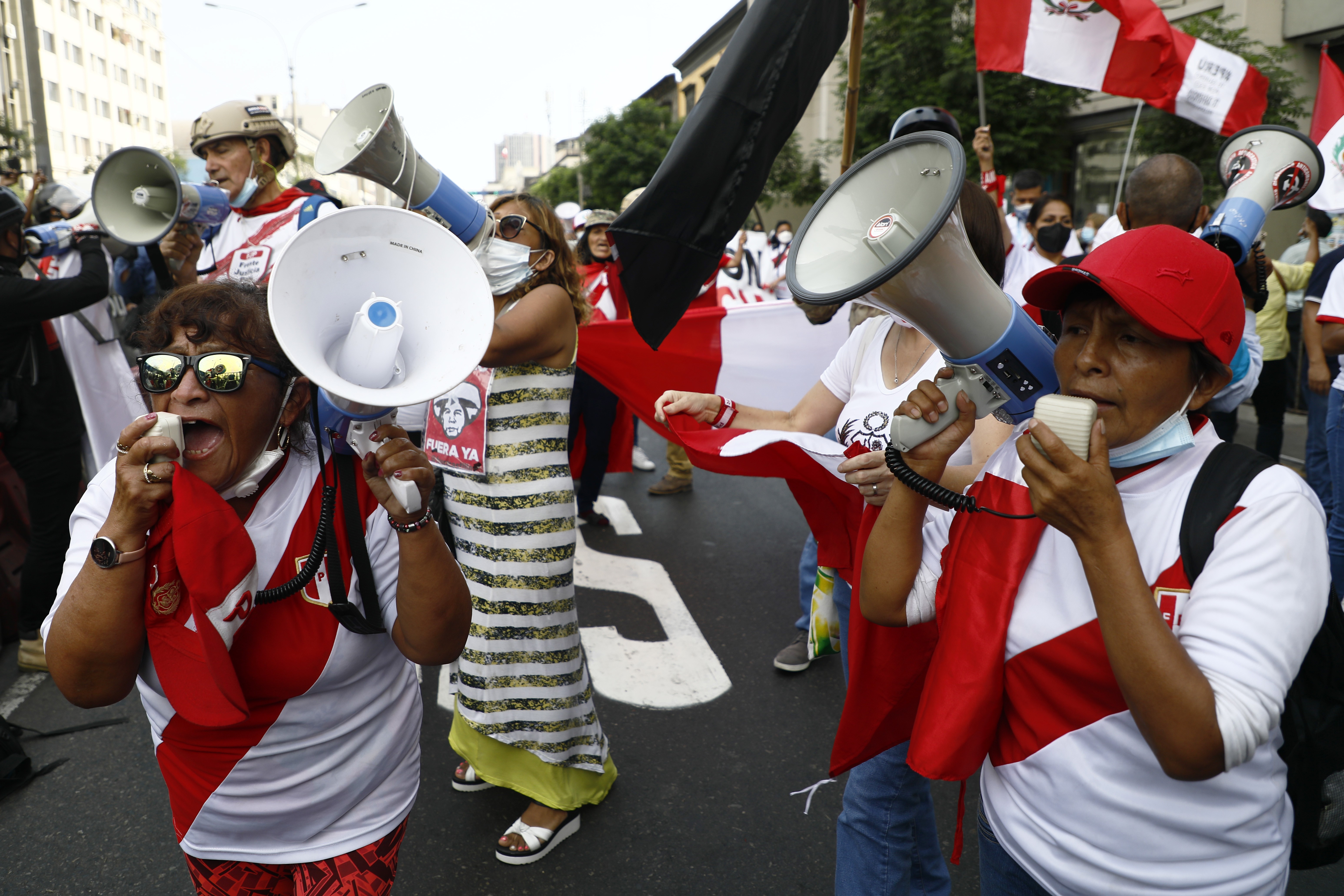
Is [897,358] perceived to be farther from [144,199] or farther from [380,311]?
[144,199]

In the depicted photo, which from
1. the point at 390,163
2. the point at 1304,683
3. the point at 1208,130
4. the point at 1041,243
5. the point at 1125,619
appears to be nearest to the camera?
the point at 1125,619

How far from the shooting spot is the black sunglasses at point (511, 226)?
8.82 feet

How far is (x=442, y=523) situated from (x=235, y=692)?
1486 mm

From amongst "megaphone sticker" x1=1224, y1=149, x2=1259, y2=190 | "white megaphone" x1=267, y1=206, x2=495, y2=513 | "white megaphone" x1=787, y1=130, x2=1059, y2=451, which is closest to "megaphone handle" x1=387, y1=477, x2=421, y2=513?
"white megaphone" x1=267, y1=206, x2=495, y2=513

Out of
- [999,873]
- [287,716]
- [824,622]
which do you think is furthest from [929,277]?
[824,622]

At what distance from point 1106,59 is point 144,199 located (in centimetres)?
519

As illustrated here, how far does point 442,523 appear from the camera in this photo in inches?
117

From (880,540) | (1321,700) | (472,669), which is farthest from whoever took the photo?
(472,669)

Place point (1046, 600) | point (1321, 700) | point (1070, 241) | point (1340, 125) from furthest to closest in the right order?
point (1070, 241), point (1340, 125), point (1046, 600), point (1321, 700)

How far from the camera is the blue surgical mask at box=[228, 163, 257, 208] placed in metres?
3.80

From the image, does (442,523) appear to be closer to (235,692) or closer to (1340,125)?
(235,692)

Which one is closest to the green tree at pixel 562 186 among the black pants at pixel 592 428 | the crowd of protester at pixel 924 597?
the black pants at pixel 592 428

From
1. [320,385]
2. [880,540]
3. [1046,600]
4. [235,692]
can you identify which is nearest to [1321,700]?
[1046,600]

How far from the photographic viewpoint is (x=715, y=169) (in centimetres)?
157
